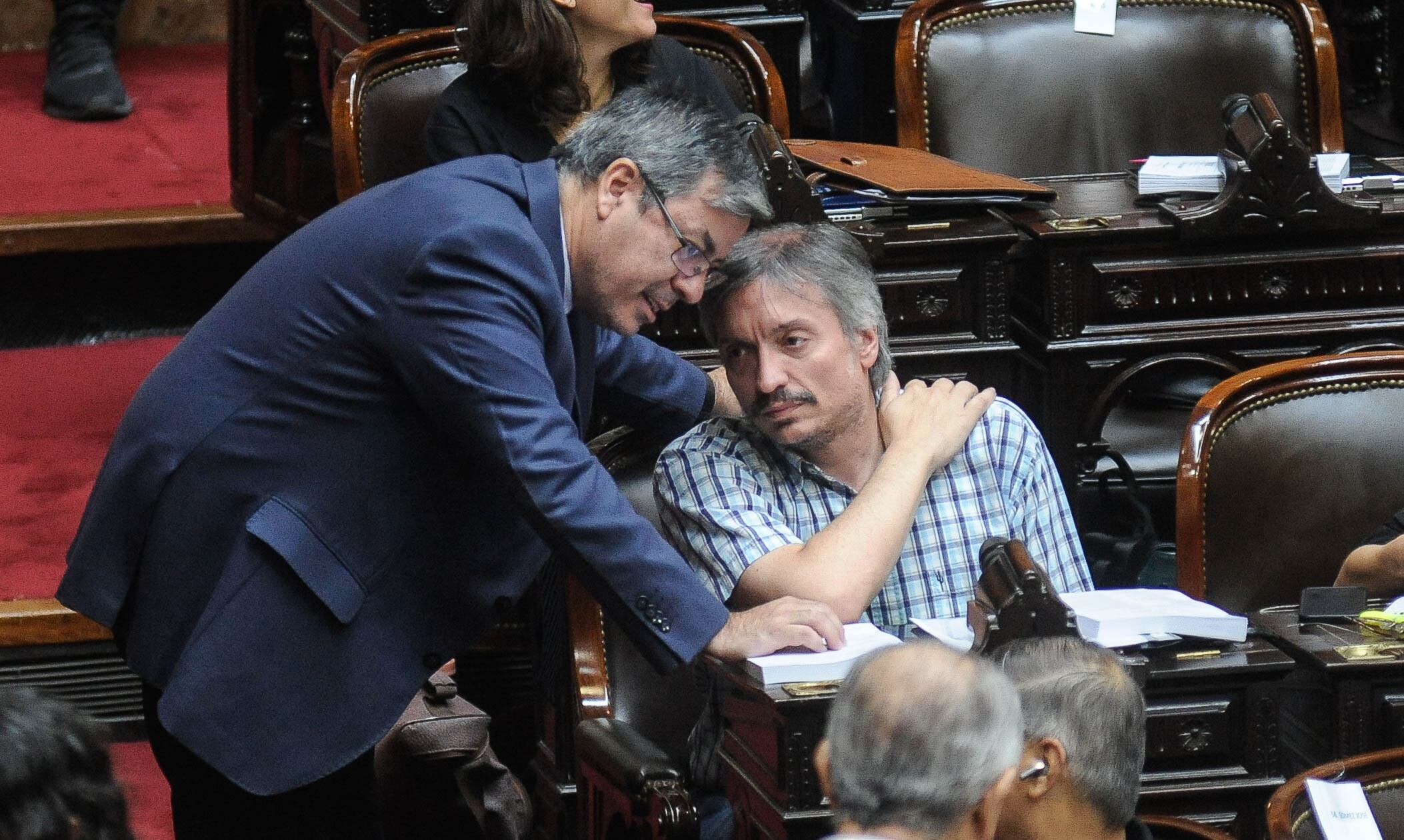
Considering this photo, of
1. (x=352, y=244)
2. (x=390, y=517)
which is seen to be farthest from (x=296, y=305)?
(x=390, y=517)

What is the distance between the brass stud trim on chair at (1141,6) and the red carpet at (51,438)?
4.88 ft

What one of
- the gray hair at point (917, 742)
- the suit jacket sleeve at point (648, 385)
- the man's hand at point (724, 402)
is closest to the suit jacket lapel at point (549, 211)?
the suit jacket sleeve at point (648, 385)

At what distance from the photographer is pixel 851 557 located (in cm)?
207

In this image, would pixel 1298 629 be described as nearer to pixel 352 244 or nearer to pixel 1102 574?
pixel 1102 574

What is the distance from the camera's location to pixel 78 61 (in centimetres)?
482

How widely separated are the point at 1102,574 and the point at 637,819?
1028mm

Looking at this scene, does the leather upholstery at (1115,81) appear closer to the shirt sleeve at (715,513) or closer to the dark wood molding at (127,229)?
the shirt sleeve at (715,513)

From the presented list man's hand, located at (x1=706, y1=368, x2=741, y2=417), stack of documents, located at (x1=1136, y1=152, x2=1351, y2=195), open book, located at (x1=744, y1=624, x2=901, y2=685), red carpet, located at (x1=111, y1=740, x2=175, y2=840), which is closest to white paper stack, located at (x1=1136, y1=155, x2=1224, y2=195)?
stack of documents, located at (x1=1136, y1=152, x2=1351, y2=195)

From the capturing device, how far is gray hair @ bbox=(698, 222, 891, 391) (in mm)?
2254

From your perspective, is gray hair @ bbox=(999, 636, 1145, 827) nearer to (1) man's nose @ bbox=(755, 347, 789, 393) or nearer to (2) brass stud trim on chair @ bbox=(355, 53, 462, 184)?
(1) man's nose @ bbox=(755, 347, 789, 393)

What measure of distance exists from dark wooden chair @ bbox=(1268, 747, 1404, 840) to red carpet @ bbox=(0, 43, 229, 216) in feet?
10.2

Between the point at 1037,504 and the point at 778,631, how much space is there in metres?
0.57

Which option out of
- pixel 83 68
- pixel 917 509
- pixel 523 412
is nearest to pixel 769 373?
pixel 917 509

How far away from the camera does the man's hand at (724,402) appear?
235 centimetres
